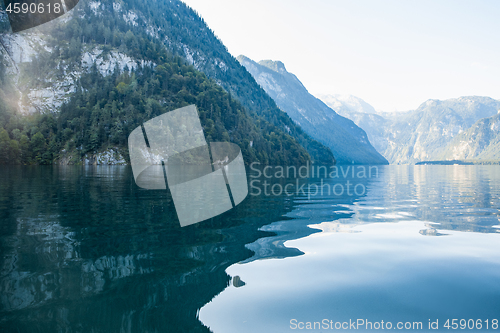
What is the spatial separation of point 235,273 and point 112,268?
3.59 meters

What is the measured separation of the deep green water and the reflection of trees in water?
4cm

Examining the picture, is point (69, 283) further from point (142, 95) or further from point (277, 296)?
point (142, 95)

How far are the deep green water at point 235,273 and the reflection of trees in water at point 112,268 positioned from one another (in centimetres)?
4

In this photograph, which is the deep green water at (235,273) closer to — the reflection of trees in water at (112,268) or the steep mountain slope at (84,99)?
the reflection of trees in water at (112,268)

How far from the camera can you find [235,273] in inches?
338

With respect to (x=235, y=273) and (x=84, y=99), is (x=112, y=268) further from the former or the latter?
(x=84, y=99)

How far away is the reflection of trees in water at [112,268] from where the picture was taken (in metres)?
6.04
